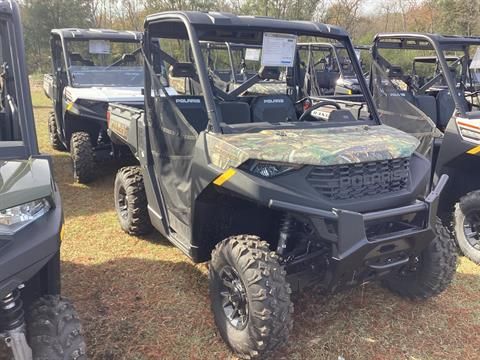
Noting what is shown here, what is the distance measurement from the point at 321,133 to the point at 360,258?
0.86 m

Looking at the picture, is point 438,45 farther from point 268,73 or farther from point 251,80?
point 251,80

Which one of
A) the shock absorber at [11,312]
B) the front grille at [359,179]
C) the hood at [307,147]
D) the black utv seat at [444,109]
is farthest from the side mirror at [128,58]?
the shock absorber at [11,312]

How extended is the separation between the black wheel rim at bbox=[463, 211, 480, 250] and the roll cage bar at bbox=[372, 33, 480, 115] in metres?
0.92

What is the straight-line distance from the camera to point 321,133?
9.82 feet

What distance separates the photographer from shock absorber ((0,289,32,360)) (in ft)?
6.55

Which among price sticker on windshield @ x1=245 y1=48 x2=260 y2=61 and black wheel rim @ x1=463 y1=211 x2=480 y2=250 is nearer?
price sticker on windshield @ x1=245 y1=48 x2=260 y2=61

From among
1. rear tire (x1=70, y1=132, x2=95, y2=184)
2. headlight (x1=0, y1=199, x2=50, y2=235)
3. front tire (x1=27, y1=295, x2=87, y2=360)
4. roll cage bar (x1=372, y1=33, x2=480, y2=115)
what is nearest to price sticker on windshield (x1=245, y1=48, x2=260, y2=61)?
roll cage bar (x1=372, y1=33, x2=480, y2=115)

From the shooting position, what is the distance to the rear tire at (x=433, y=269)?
3105mm

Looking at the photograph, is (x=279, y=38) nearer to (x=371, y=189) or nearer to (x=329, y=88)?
(x=371, y=189)

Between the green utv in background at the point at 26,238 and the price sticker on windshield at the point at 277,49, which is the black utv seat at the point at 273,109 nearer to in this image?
the price sticker on windshield at the point at 277,49

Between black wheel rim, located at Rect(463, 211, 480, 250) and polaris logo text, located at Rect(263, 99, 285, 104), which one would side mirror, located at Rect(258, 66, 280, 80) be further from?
black wheel rim, located at Rect(463, 211, 480, 250)

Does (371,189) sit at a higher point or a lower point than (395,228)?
higher

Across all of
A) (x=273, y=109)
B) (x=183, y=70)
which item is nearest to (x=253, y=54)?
(x=273, y=109)

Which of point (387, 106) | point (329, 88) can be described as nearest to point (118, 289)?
point (387, 106)
